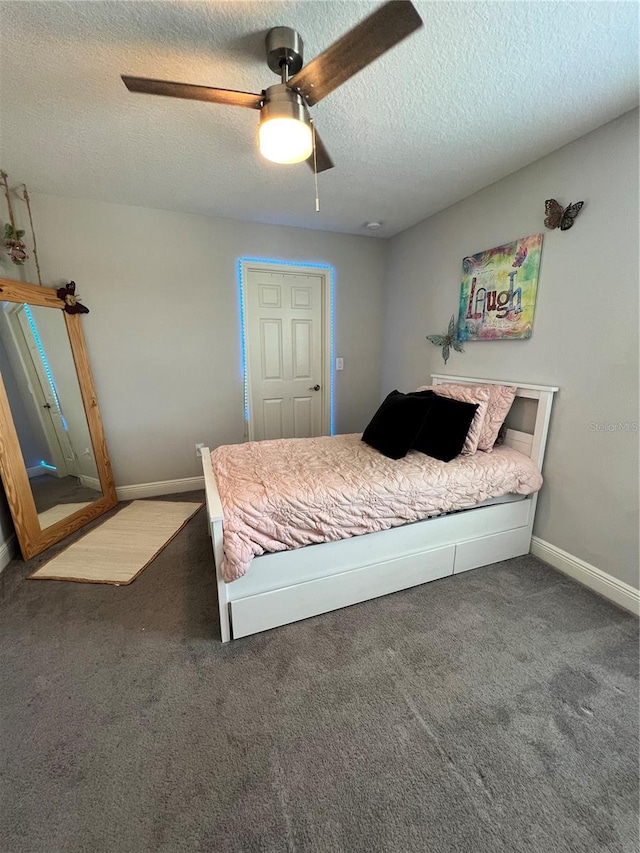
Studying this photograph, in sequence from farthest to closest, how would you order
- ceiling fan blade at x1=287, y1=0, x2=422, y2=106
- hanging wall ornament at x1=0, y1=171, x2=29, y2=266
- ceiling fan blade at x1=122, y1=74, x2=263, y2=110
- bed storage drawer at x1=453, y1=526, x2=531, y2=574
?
1. hanging wall ornament at x1=0, y1=171, x2=29, y2=266
2. bed storage drawer at x1=453, y1=526, x2=531, y2=574
3. ceiling fan blade at x1=122, y1=74, x2=263, y2=110
4. ceiling fan blade at x1=287, y1=0, x2=422, y2=106

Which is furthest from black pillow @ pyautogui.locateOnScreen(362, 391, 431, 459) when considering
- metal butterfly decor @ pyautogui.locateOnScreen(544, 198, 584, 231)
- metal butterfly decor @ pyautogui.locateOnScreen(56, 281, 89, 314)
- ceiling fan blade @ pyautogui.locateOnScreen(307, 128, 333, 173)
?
metal butterfly decor @ pyautogui.locateOnScreen(56, 281, 89, 314)

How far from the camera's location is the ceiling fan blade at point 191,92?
3.70 feet

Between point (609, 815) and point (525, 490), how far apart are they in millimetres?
1396

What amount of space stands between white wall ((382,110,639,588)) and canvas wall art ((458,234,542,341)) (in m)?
0.06

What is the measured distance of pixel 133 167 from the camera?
2156mm

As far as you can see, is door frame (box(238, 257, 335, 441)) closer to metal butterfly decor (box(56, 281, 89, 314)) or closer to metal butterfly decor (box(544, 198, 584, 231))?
metal butterfly decor (box(56, 281, 89, 314))

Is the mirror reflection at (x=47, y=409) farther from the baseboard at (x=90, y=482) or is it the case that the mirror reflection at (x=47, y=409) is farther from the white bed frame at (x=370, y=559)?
the white bed frame at (x=370, y=559)

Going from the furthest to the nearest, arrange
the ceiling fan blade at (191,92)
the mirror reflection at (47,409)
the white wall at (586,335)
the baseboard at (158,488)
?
1. the baseboard at (158,488)
2. the mirror reflection at (47,409)
3. the white wall at (586,335)
4. the ceiling fan blade at (191,92)

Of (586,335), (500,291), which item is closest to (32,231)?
(500,291)

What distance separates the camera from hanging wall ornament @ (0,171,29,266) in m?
2.32

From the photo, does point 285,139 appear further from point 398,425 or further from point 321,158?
point 398,425

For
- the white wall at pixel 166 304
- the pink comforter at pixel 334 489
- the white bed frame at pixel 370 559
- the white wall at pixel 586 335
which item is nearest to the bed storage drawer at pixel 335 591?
the white bed frame at pixel 370 559

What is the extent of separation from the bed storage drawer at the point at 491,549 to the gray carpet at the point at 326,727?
23 cm

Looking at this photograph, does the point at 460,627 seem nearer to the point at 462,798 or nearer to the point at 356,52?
the point at 462,798
